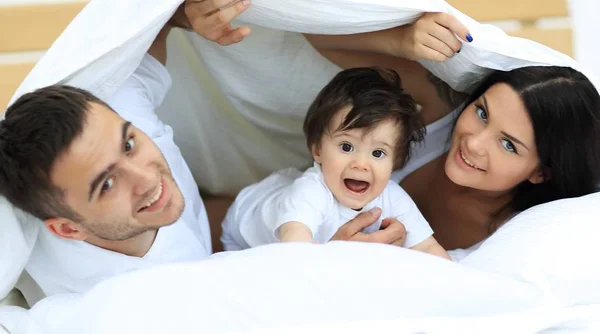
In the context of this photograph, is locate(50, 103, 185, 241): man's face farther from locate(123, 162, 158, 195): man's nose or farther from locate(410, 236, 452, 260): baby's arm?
locate(410, 236, 452, 260): baby's arm

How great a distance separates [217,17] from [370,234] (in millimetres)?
349

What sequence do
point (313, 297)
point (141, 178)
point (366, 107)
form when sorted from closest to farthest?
point (313, 297)
point (141, 178)
point (366, 107)

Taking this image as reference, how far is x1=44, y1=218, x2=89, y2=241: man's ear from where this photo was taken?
2.53 feet

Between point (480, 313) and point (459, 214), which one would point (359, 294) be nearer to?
point (480, 313)

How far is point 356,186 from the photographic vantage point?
3.01 feet

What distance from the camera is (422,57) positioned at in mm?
911

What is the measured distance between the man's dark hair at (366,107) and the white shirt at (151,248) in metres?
0.21

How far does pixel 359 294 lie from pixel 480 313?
0.42ft

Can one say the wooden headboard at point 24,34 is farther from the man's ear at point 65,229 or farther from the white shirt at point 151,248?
the man's ear at point 65,229

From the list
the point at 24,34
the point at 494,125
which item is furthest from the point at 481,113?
the point at 24,34

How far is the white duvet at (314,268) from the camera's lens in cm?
65

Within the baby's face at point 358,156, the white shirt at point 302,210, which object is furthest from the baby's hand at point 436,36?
the white shirt at point 302,210

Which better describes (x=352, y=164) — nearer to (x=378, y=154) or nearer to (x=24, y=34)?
(x=378, y=154)

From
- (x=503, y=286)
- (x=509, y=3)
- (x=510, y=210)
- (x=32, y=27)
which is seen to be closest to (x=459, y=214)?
(x=510, y=210)
